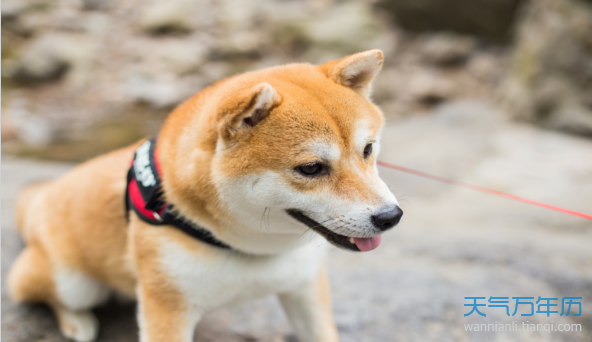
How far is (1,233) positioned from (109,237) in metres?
1.61

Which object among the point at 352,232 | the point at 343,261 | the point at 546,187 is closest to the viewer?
the point at 352,232

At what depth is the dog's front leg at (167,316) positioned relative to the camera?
2268mm

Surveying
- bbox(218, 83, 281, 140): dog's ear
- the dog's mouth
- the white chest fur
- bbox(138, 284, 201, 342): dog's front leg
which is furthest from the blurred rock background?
the dog's mouth

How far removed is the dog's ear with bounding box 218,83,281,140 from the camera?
6.43 ft

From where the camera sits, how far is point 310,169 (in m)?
2.07

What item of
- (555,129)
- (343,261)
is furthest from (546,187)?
(343,261)

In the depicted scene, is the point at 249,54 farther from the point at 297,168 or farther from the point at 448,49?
the point at 297,168

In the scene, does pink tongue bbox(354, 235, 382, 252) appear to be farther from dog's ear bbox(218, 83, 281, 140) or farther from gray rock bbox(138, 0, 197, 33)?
gray rock bbox(138, 0, 197, 33)

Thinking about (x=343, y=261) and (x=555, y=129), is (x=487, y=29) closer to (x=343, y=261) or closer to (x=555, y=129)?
(x=555, y=129)

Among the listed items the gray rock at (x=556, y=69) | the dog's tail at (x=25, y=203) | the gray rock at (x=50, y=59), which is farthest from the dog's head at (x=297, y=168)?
the gray rock at (x=50, y=59)

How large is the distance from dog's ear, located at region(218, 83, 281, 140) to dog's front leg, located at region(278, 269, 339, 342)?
3.40 feet

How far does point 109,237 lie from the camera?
2604 mm

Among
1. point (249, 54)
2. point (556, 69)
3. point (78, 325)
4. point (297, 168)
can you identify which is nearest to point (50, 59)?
point (249, 54)

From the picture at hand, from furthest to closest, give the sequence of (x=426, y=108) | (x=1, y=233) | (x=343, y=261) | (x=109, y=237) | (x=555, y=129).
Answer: (x=426, y=108) → (x=555, y=129) → (x=343, y=261) → (x=1, y=233) → (x=109, y=237)
